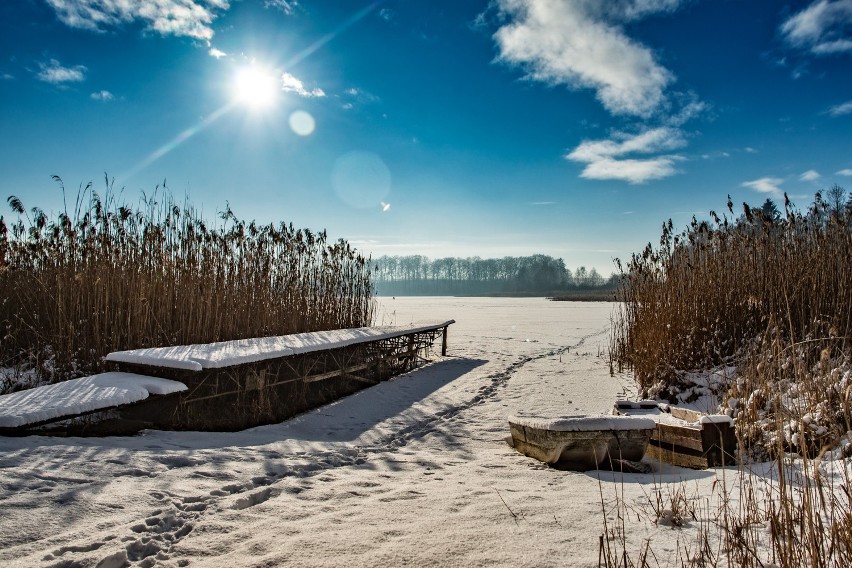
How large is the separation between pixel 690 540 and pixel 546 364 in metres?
6.37

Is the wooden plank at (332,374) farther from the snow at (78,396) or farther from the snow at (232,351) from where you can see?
the snow at (78,396)

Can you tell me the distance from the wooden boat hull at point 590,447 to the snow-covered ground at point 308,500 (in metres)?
0.14

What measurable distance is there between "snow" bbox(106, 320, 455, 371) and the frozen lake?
0.64 m

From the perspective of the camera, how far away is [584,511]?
2.64 metres

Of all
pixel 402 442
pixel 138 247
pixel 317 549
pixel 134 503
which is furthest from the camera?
pixel 138 247

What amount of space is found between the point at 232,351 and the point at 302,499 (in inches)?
104

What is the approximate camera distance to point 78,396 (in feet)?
11.8

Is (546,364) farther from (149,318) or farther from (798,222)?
(149,318)

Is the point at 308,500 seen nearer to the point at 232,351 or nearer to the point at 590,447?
the point at 590,447

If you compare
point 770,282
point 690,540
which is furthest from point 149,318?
point 770,282

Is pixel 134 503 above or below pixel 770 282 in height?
below

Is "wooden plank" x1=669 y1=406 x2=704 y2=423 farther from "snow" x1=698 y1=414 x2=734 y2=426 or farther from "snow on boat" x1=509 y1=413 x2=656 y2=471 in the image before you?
"snow on boat" x1=509 y1=413 x2=656 y2=471

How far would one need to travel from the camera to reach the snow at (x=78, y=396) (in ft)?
10.6

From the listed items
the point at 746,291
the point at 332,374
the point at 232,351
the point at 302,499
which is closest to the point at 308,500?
the point at 302,499
